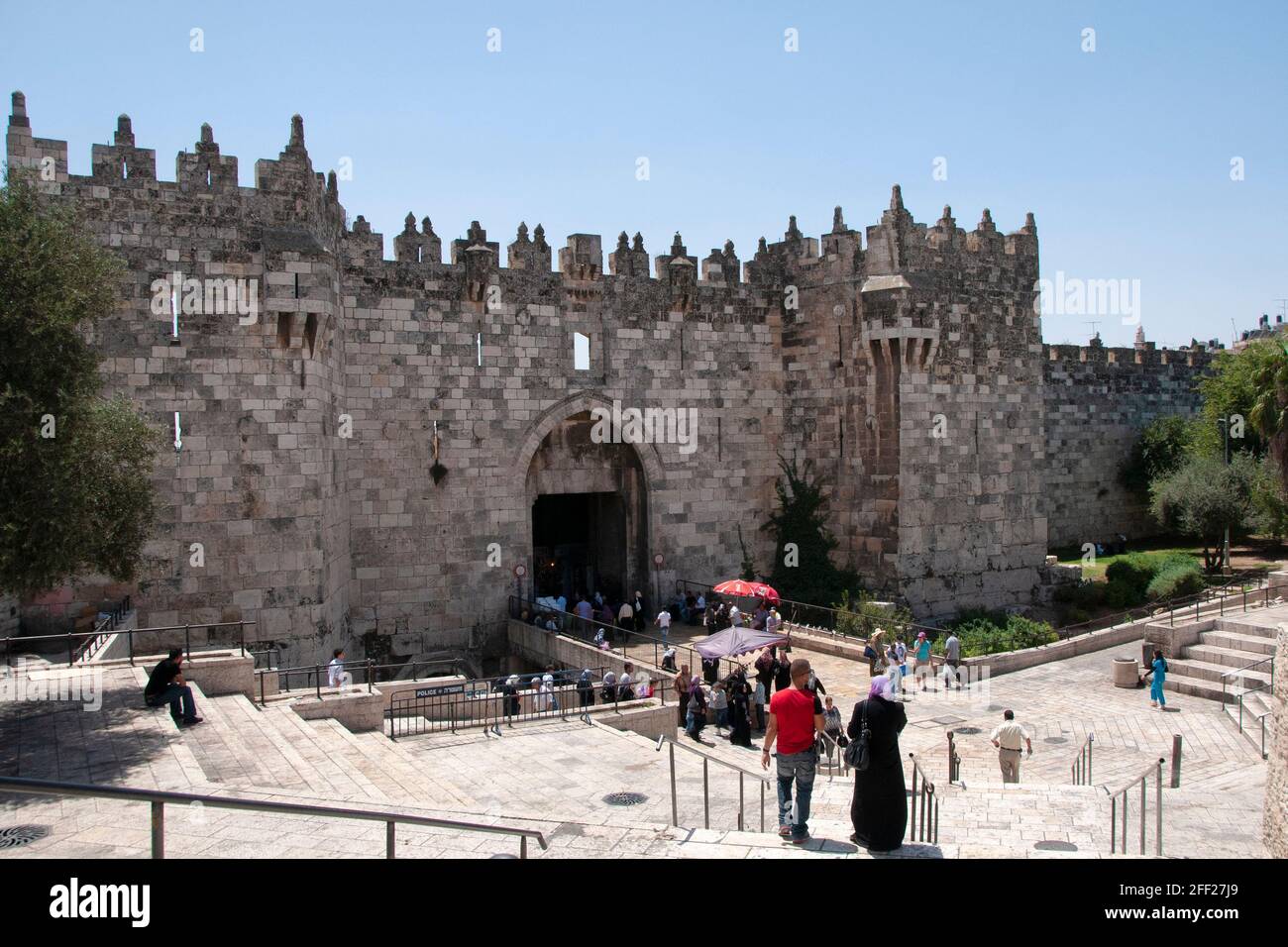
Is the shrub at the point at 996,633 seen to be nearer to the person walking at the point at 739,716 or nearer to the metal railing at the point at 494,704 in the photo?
the person walking at the point at 739,716

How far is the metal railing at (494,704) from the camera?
14.0m

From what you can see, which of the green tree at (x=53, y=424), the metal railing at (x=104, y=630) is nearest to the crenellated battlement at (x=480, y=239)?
the green tree at (x=53, y=424)

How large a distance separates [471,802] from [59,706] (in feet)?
17.2

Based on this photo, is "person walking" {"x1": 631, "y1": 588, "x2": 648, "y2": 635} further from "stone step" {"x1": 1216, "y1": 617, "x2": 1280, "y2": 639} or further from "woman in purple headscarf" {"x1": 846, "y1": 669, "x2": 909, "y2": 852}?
"woman in purple headscarf" {"x1": 846, "y1": 669, "x2": 909, "y2": 852}

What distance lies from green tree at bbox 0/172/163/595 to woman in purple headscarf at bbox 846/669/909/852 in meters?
8.94

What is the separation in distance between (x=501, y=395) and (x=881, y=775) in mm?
16023

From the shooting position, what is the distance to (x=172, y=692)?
38.6ft

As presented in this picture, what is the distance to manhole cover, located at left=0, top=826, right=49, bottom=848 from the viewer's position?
6.04m

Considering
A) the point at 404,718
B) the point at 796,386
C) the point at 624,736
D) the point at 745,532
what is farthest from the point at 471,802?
the point at 796,386

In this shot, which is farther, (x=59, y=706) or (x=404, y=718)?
(x=404, y=718)

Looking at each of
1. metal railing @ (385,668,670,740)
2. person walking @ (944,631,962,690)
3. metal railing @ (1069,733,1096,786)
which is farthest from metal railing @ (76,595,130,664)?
person walking @ (944,631,962,690)

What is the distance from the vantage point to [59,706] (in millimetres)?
11812

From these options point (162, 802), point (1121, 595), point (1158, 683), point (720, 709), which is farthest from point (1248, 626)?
point (162, 802)
